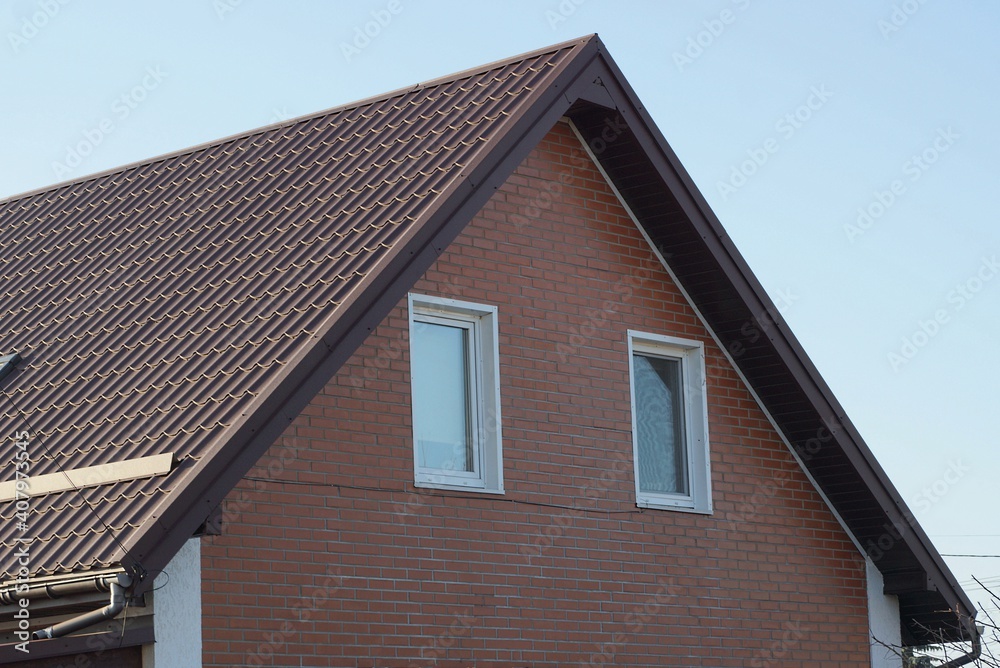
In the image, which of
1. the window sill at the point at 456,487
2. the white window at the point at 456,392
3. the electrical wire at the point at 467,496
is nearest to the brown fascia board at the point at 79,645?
the electrical wire at the point at 467,496

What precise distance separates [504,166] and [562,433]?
2.03 metres

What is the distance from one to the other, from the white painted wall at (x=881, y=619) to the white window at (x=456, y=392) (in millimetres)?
4227

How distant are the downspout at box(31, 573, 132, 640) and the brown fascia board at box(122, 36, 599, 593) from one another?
12 centimetres

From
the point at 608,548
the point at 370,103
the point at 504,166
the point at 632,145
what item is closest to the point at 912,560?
the point at 608,548

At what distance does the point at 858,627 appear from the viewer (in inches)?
495

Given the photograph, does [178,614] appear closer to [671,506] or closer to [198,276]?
[198,276]

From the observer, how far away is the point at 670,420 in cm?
1190

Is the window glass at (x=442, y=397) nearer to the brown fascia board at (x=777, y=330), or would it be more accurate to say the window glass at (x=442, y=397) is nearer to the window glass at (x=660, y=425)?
the window glass at (x=660, y=425)

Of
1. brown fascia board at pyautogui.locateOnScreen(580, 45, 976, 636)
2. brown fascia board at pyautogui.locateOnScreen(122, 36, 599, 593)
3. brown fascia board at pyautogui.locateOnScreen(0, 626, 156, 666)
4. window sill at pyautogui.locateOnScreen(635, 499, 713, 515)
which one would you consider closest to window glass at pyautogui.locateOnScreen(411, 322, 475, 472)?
brown fascia board at pyautogui.locateOnScreen(122, 36, 599, 593)

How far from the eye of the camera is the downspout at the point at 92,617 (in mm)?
7500

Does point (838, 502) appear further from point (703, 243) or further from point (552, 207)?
point (552, 207)

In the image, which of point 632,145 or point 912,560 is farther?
point 912,560

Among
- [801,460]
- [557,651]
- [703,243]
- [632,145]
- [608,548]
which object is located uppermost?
[632,145]

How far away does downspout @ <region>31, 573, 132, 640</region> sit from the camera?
7.50m
